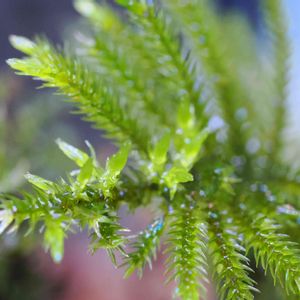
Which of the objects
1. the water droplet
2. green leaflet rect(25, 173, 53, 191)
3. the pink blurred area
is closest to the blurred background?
the pink blurred area

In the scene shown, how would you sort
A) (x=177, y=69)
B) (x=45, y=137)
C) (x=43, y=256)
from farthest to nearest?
(x=45, y=137)
(x=43, y=256)
(x=177, y=69)

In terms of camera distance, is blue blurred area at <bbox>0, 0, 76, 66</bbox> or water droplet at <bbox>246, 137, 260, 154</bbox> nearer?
water droplet at <bbox>246, 137, 260, 154</bbox>

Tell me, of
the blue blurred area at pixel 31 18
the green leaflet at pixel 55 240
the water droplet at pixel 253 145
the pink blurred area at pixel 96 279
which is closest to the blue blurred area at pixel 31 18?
the blue blurred area at pixel 31 18

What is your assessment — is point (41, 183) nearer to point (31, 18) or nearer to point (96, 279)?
point (96, 279)

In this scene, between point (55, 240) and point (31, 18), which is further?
point (31, 18)

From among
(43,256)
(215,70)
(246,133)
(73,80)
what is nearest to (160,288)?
(43,256)

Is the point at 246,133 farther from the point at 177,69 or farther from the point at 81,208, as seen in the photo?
the point at 81,208

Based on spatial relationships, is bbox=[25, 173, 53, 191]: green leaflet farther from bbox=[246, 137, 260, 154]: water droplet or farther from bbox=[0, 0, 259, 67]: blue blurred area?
bbox=[0, 0, 259, 67]: blue blurred area

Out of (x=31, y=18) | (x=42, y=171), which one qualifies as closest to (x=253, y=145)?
(x=42, y=171)

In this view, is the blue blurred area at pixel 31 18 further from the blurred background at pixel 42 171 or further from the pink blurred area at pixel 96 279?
the pink blurred area at pixel 96 279
